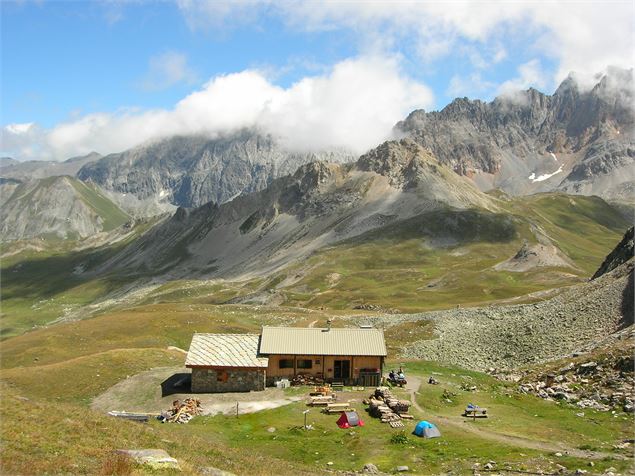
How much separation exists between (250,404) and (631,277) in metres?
51.3

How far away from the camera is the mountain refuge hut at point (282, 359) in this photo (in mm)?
59375

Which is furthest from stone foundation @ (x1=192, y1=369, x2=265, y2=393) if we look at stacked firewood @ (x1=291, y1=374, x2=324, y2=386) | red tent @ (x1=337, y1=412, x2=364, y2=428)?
red tent @ (x1=337, y1=412, x2=364, y2=428)

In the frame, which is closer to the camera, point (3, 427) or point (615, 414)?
point (3, 427)

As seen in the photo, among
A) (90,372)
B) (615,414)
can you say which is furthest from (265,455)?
(90,372)

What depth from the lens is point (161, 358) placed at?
236 ft

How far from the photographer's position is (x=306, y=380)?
203 feet

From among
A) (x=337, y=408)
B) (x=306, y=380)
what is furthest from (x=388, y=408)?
(x=306, y=380)

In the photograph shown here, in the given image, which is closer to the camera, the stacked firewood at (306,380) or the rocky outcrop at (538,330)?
the stacked firewood at (306,380)

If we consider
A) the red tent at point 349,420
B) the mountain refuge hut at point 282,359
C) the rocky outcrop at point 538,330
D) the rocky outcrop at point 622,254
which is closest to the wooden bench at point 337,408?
the red tent at point 349,420

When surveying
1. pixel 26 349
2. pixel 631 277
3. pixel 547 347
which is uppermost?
pixel 631 277

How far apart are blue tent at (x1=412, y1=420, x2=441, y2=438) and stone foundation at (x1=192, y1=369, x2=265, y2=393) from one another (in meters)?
21.2

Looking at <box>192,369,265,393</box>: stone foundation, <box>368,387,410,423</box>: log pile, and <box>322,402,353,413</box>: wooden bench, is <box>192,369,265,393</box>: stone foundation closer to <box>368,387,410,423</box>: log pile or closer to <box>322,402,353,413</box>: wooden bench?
<box>322,402,353,413</box>: wooden bench

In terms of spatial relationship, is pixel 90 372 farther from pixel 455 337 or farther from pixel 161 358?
pixel 455 337

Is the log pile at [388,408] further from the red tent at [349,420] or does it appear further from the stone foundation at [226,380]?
the stone foundation at [226,380]
